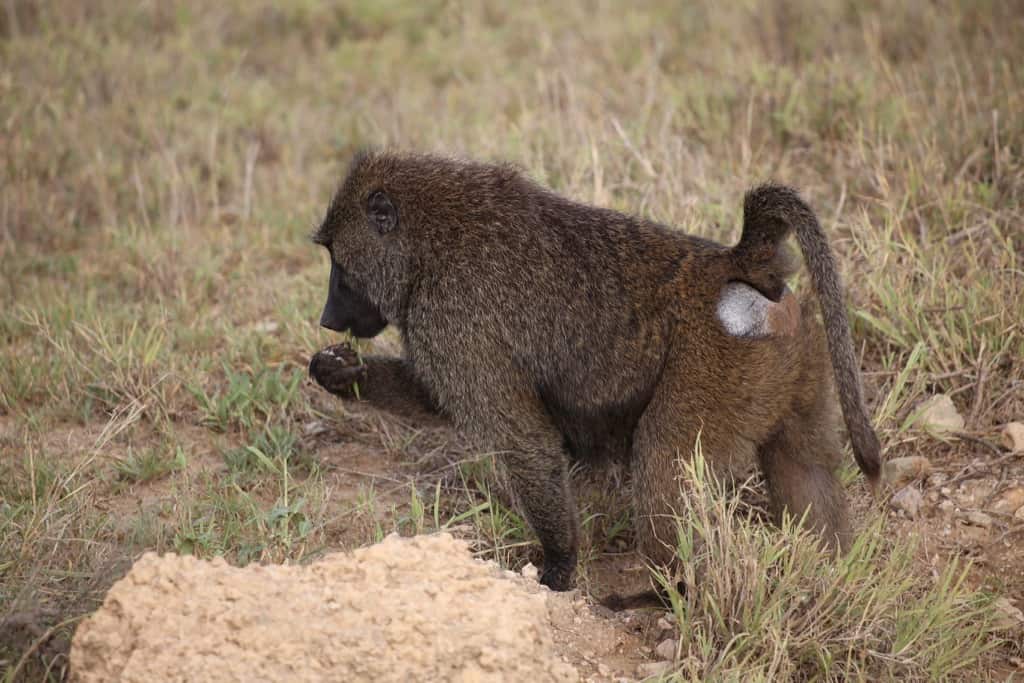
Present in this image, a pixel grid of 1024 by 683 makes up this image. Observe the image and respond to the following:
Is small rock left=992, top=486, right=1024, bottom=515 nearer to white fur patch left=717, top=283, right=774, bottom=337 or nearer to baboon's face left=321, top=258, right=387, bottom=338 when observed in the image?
white fur patch left=717, top=283, right=774, bottom=337

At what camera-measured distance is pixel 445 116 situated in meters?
6.50

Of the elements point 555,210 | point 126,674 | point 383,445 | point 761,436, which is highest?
point 555,210

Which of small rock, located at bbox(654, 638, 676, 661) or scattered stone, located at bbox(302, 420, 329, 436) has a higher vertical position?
small rock, located at bbox(654, 638, 676, 661)

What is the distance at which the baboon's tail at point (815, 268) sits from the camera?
3088 mm

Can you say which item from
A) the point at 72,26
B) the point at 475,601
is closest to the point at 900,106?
the point at 475,601

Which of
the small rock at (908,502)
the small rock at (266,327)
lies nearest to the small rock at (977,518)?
the small rock at (908,502)

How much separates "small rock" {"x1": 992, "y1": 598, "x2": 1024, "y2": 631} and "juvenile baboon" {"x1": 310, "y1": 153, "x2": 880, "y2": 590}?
490 mm

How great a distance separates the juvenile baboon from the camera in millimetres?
3227

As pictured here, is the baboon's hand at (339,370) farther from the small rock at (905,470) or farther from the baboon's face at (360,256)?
the small rock at (905,470)

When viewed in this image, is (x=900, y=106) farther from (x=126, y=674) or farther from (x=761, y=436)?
(x=126, y=674)

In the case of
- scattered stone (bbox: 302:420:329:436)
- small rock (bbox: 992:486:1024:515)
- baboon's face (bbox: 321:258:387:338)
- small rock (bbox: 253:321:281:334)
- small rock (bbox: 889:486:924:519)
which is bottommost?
scattered stone (bbox: 302:420:329:436)

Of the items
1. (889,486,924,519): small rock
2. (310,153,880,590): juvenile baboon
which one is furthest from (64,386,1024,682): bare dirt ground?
(889,486,924,519): small rock

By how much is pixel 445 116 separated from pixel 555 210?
9.81 ft

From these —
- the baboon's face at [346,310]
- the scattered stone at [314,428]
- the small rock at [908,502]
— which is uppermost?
the baboon's face at [346,310]
